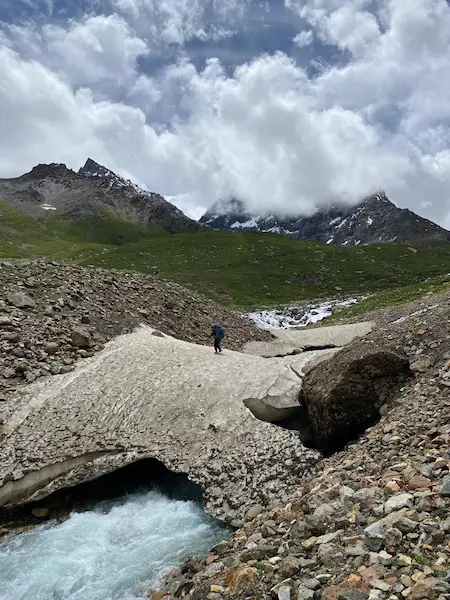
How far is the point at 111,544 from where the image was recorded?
A: 1723 cm

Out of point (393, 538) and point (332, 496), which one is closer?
point (393, 538)

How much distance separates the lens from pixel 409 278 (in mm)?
150000

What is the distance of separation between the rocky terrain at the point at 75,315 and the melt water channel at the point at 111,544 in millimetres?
10104

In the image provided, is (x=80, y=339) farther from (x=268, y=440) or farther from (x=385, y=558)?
(x=385, y=558)

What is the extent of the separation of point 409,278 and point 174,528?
14539 centimetres

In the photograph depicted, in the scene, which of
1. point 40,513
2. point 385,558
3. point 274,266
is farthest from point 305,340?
point 274,266

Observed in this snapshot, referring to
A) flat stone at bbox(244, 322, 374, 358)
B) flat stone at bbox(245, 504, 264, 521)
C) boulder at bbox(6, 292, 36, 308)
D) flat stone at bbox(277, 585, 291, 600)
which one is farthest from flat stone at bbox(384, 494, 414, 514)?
flat stone at bbox(244, 322, 374, 358)

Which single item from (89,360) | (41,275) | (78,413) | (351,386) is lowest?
(351,386)

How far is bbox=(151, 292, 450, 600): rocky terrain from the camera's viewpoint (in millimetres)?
9023

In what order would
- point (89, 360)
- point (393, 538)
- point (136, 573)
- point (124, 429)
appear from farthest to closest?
point (89, 360) < point (124, 429) < point (136, 573) < point (393, 538)

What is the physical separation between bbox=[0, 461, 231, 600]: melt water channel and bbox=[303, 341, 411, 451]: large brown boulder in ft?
18.4

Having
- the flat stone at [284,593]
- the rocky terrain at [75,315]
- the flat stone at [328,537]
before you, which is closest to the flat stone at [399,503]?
the flat stone at [328,537]

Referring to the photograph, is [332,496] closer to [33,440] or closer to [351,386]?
[351,386]

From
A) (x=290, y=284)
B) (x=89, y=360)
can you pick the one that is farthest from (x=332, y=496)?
(x=290, y=284)
